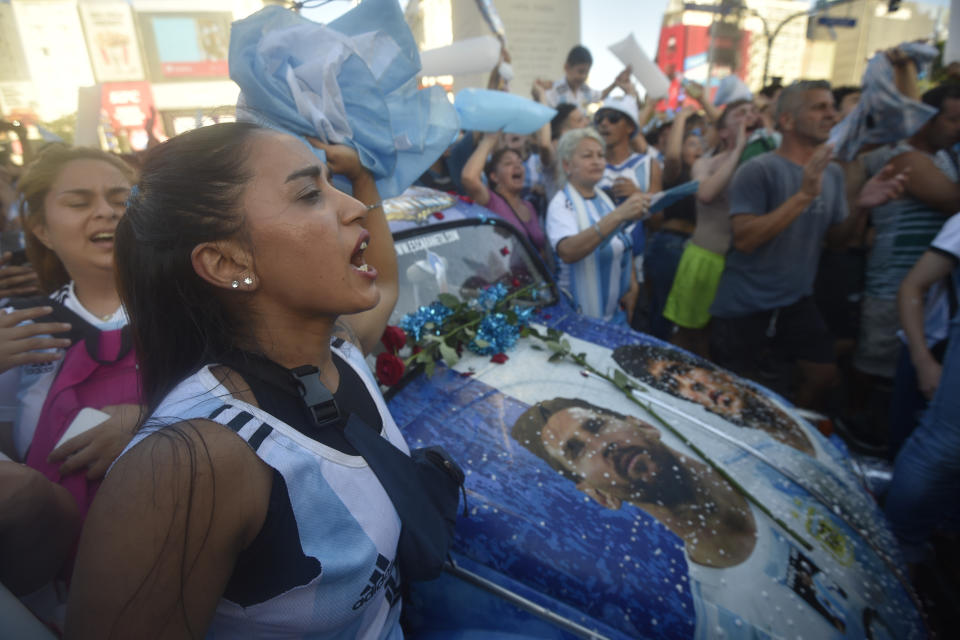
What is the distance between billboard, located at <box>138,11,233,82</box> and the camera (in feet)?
99.1

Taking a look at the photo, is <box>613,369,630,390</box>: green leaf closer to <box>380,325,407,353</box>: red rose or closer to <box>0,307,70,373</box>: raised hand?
<box>380,325,407,353</box>: red rose

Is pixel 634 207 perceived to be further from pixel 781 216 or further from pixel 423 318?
pixel 423 318

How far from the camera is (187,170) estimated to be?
0.98m

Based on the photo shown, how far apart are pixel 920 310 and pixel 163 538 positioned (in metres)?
3.07

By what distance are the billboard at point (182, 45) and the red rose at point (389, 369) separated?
3514 centimetres

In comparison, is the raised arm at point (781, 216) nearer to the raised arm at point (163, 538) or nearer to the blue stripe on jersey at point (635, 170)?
the blue stripe on jersey at point (635, 170)

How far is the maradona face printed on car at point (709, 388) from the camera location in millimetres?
1973

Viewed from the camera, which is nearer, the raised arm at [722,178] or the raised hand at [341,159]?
the raised hand at [341,159]

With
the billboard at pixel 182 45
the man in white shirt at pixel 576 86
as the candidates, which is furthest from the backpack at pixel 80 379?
the billboard at pixel 182 45

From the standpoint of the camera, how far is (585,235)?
3.05 metres

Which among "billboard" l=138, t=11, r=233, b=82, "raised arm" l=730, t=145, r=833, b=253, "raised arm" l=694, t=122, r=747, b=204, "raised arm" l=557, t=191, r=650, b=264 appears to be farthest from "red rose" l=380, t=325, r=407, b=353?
"billboard" l=138, t=11, r=233, b=82

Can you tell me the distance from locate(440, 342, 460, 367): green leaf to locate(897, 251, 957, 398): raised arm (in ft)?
7.19

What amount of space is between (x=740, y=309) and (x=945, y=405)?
1490mm

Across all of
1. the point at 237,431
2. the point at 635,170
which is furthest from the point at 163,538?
the point at 635,170
